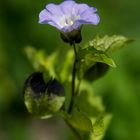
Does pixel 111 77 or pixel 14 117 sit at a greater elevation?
pixel 111 77

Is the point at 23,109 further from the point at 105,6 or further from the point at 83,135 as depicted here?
the point at 83,135

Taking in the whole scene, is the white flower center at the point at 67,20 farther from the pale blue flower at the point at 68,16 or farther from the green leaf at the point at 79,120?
the green leaf at the point at 79,120

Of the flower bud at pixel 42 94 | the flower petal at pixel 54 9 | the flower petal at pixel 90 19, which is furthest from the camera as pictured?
the flower bud at pixel 42 94

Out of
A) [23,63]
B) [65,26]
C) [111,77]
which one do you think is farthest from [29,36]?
[65,26]

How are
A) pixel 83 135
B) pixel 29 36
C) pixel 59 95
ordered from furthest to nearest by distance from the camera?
pixel 29 36
pixel 83 135
pixel 59 95

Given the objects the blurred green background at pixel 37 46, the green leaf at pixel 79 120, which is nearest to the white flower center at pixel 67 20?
the green leaf at pixel 79 120
